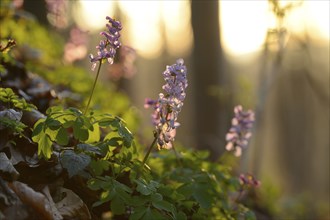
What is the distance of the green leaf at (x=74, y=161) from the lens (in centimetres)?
210

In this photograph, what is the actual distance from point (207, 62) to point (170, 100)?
21.0 feet

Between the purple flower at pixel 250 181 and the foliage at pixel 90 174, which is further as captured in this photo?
the purple flower at pixel 250 181

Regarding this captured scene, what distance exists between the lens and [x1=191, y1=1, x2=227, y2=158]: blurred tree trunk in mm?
8547

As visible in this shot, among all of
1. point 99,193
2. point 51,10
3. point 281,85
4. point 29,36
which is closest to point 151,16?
point 281,85

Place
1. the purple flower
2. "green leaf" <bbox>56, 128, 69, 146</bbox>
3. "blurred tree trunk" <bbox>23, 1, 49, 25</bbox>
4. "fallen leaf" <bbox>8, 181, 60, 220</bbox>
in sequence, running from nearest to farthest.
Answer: "fallen leaf" <bbox>8, 181, 60, 220</bbox> < "green leaf" <bbox>56, 128, 69, 146</bbox> < the purple flower < "blurred tree trunk" <bbox>23, 1, 49, 25</bbox>

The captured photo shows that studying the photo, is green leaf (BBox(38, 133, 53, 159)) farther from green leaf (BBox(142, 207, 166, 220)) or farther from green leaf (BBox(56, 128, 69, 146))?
green leaf (BBox(142, 207, 166, 220))

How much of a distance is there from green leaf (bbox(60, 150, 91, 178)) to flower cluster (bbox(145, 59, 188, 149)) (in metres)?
0.39

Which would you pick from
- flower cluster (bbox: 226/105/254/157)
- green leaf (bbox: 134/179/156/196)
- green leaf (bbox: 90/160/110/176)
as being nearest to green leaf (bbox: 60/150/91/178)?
green leaf (bbox: 90/160/110/176)

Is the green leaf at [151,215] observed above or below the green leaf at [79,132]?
below

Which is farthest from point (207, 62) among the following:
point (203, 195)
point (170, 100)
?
point (170, 100)

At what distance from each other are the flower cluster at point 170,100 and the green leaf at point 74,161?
1.27 ft

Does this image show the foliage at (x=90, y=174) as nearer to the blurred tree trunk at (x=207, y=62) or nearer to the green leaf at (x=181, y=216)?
the green leaf at (x=181, y=216)

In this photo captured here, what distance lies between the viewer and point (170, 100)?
229cm

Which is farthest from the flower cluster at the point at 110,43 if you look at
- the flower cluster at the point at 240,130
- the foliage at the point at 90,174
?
the flower cluster at the point at 240,130
